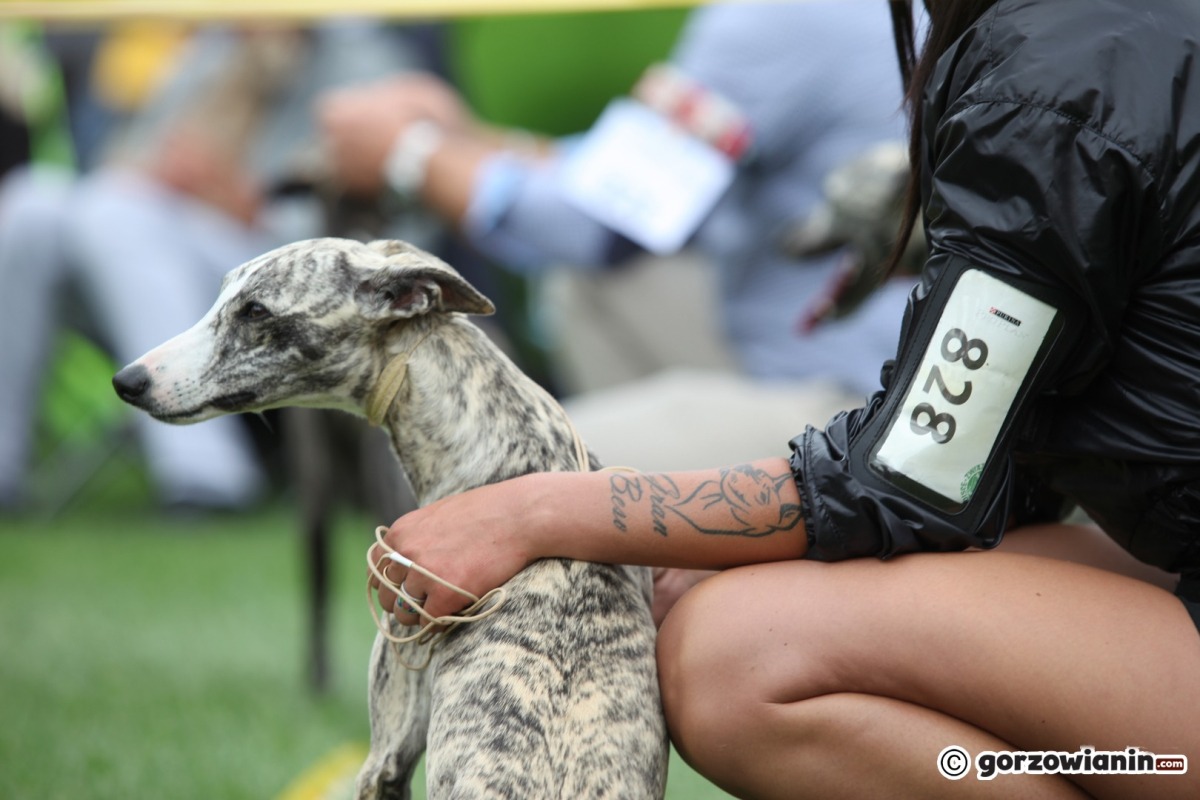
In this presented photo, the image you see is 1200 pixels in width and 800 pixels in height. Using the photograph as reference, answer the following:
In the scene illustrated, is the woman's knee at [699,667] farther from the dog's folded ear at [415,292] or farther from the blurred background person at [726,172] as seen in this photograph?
the blurred background person at [726,172]

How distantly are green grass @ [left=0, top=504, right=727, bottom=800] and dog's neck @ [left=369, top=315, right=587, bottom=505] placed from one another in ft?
3.60

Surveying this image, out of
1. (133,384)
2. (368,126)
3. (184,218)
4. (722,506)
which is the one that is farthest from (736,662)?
(184,218)

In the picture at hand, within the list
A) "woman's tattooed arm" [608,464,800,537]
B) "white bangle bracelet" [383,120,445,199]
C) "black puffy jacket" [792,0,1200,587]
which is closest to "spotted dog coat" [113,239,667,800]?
"woman's tattooed arm" [608,464,800,537]

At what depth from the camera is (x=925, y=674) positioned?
1.83 m

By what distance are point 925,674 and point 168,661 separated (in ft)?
8.53

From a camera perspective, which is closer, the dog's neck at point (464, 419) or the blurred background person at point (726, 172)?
the dog's neck at point (464, 419)

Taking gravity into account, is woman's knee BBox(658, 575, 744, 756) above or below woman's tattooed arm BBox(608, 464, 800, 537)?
below

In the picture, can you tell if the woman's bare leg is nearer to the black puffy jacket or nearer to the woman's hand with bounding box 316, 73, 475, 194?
the black puffy jacket

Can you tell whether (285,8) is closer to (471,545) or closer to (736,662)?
(471,545)

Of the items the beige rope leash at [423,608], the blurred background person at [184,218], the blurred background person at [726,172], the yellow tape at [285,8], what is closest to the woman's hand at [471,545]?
the beige rope leash at [423,608]

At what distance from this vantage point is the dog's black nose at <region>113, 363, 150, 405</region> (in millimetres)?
1888

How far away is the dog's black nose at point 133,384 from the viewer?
6.19 feet

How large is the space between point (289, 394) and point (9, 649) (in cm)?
235
